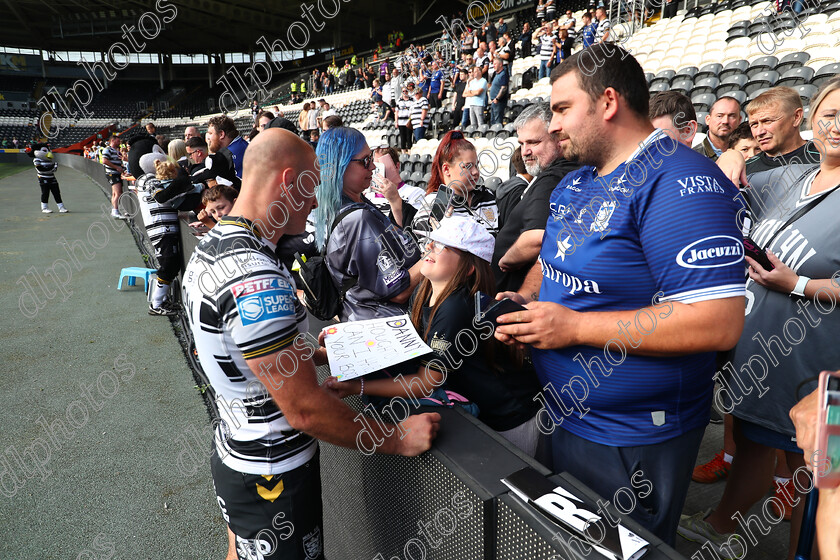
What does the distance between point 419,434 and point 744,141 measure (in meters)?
3.07

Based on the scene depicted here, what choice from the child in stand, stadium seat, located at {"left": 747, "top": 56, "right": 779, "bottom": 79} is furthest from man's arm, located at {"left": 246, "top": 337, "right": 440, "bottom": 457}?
the child in stand

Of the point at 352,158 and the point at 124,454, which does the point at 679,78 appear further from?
the point at 124,454

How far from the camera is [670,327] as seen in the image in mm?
1049

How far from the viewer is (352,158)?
2250mm

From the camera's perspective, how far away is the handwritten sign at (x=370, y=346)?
1228 millimetres

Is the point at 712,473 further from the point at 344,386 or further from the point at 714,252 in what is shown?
the point at 344,386

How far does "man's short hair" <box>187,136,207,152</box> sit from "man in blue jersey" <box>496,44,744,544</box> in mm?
5618

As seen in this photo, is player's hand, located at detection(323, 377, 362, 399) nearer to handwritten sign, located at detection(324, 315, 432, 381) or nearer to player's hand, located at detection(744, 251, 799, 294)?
handwritten sign, located at detection(324, 315, 432, 381)

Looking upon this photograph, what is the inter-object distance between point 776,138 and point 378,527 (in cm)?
263

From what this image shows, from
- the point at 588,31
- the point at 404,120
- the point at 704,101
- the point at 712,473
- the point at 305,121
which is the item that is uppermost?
the point at 588,31

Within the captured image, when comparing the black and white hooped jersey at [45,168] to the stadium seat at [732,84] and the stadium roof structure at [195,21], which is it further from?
the stadium roof structure at [195,21]

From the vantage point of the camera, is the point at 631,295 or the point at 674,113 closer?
the point at 631,295

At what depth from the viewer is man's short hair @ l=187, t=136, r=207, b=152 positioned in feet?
19.0

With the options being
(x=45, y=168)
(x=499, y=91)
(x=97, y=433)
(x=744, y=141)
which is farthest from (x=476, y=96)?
(x=45, y=168)
